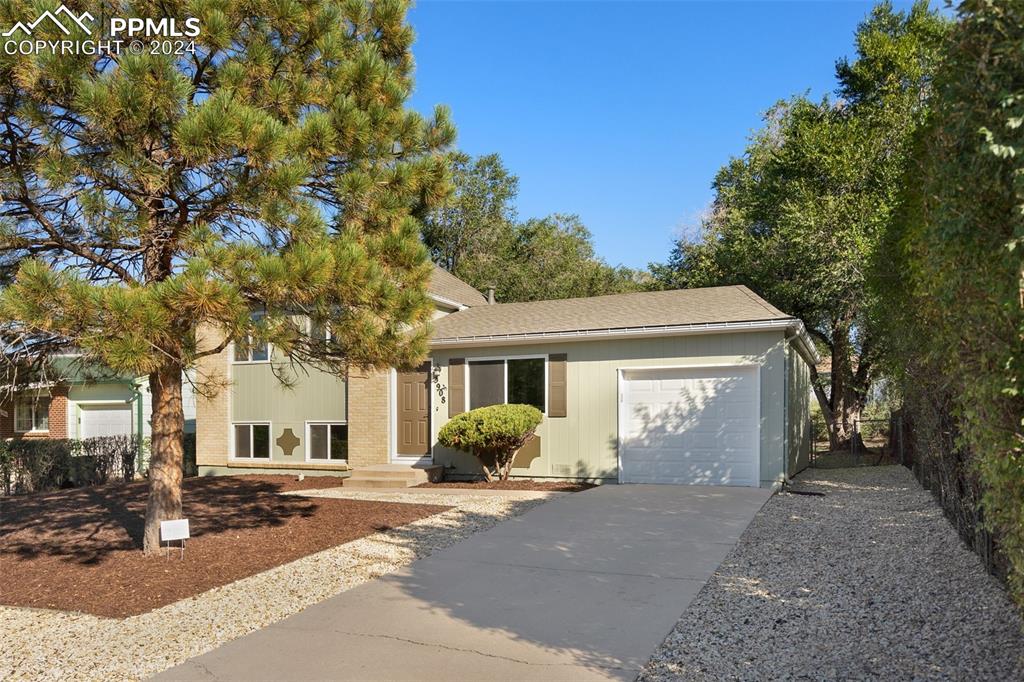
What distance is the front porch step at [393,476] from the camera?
13.4 m

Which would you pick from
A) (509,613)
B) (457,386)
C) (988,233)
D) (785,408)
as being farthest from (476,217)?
(988,233)

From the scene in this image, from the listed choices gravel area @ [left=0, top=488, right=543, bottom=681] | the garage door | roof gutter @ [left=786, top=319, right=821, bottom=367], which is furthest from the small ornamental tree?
roof gutter @ [left=786, top=319, right=821, bottom=367]

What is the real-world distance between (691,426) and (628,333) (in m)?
1.93

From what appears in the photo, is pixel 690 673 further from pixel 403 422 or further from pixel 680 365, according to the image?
pixel 403 422

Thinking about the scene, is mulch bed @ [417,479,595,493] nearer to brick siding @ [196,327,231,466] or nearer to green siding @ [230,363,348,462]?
green siding @ [230,363,348,462]

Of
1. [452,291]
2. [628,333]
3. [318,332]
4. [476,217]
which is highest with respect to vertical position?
[476,217]

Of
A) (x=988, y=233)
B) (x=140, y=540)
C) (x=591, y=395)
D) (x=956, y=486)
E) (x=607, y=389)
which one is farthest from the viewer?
(x=591, y=395)

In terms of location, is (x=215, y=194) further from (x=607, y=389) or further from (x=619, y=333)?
(x=607, y=389)

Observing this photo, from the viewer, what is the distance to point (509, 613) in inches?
213

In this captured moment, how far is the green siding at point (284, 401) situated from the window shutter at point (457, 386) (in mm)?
2767

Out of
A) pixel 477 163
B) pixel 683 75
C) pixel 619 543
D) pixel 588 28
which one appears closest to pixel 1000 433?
pixel 619 543

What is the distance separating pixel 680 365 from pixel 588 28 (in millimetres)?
6266

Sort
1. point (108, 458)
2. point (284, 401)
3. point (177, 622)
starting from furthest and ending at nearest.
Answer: point (108, 458) < point (284, 401) < point (177, 622)

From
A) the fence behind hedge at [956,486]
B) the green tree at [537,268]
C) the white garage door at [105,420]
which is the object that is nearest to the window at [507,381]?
the fence behind hedge at [956,486]
